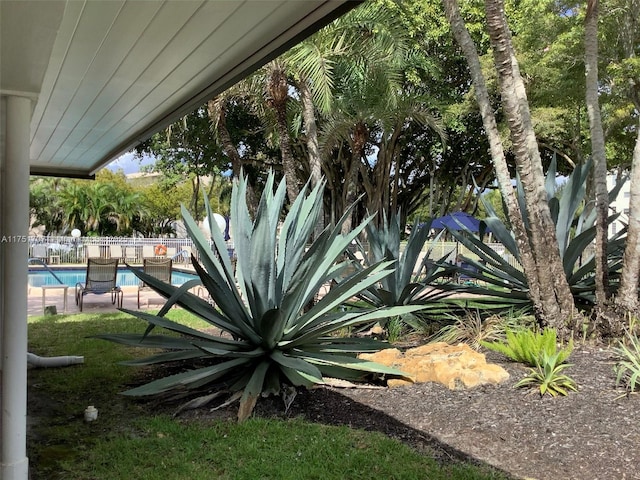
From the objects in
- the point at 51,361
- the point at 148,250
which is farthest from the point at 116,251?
the point at 51,361

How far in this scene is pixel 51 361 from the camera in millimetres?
5348

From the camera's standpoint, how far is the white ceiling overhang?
2.28m

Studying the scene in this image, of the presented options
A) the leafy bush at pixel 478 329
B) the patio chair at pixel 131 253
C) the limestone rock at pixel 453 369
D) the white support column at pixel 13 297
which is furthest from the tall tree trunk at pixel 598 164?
the patio chair at pixel 131 253

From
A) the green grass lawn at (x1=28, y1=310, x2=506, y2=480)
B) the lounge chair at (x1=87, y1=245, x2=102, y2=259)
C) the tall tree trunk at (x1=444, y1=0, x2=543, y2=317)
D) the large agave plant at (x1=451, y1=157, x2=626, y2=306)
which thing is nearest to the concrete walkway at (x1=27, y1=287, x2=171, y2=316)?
the green grass lawn at (x1=28, y1=310, x2=506, y2=480)

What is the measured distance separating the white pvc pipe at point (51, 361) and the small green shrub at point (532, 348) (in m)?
4.33

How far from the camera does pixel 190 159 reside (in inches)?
885

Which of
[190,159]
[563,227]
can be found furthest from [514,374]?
[190,159]

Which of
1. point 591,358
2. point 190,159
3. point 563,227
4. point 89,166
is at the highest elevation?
point 190,159

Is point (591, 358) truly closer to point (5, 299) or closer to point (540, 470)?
point (540, 470)

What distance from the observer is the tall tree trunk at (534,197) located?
16.5 ft

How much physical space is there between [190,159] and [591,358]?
66.3 feet

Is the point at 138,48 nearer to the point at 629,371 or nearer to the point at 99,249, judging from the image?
the point at 629,371

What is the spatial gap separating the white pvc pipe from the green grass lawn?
93cm

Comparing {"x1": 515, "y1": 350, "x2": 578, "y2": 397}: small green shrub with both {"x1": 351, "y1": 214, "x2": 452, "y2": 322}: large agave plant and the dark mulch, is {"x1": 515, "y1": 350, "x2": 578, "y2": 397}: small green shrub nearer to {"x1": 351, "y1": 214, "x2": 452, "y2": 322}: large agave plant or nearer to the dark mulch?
the dark mulch
